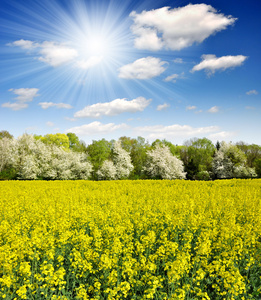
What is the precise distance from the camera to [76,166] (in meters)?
48.9

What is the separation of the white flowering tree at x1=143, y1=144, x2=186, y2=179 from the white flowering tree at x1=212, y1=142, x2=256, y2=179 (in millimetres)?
11124

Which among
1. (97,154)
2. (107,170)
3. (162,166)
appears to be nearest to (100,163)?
(97,154)

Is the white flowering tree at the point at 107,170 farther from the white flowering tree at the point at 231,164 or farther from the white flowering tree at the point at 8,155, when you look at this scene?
the white flowering tree at the point at 231,164

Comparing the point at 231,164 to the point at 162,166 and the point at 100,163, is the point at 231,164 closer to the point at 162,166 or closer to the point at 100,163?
the point at 162,166

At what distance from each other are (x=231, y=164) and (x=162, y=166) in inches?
677

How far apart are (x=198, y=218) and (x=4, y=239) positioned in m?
6.39

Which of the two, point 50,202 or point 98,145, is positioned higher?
point 98,145

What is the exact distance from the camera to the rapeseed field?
4.59 meters

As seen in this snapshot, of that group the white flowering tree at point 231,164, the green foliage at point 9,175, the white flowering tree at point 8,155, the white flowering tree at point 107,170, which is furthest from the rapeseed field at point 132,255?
the white flowering tree at point 231,164

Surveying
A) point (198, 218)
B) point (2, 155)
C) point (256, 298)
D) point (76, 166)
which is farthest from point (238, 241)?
point (2, 155)

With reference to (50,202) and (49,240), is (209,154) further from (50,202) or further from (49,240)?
(49,240)

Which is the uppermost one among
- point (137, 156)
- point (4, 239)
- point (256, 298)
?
point (137, 156)

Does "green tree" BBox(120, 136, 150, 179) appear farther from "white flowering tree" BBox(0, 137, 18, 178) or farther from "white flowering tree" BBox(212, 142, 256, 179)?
"white flowering tree" BBox(0, 137, 18, 178)

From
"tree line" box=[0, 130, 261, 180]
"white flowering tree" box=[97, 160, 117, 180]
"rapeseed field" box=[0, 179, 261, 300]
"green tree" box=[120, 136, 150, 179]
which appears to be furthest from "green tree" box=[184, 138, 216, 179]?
"rapeseed field" box=[0, 179, 261, 300]
